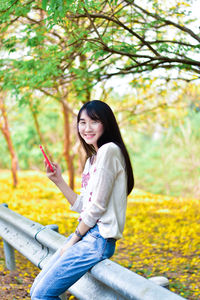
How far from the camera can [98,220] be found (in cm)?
220

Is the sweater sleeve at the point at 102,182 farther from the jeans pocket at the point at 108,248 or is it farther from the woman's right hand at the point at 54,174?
the woman's right hand at the point at 54,174

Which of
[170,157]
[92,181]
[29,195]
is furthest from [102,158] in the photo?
[170,157]

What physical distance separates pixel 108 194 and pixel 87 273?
59 cm

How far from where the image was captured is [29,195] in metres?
11.4

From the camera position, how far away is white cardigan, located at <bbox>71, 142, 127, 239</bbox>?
83.3 inches

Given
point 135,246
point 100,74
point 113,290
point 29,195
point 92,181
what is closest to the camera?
point 113,290

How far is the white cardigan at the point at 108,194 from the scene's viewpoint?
2.12 metres

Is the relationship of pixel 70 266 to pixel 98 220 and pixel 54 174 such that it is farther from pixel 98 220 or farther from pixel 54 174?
pixel 54 174

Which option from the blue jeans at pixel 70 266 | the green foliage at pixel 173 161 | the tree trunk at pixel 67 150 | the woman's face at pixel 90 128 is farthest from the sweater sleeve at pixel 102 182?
the green foliage at pixel 173 161

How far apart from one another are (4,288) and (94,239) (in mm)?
1485

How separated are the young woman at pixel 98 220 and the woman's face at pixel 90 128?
0.01 m

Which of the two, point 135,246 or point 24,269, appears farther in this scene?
→ point 135,246

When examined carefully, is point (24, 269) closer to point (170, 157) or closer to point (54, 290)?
point (54, 290)

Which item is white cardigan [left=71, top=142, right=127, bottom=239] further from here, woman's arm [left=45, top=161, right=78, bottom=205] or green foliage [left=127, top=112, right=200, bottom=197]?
green foliage [left=127, top=112, right=200, bottom=197]
